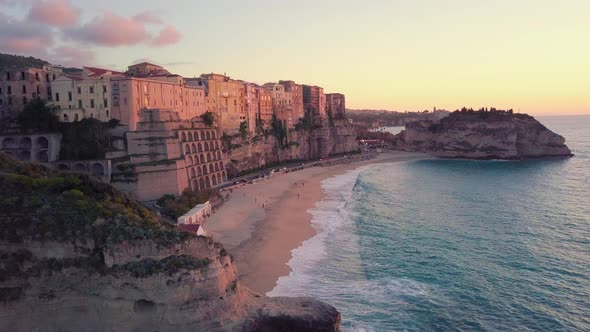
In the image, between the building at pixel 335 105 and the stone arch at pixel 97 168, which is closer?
the stone arch at pixel 97 168

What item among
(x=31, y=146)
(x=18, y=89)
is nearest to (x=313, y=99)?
(x=18, y=89)

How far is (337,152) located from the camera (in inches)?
4427

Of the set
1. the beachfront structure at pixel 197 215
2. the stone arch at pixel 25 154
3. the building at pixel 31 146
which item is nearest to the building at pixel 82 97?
the building at pixel 31 146

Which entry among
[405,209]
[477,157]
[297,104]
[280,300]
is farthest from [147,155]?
[477,157]

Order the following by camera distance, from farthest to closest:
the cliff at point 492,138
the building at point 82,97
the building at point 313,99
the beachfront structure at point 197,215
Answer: the building at point 313,99
the cliff at point 492,138
the building at point 82,97
the beachfront structure at point 197,215

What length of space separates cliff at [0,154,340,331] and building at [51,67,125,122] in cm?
3512

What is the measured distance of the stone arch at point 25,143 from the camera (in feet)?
163

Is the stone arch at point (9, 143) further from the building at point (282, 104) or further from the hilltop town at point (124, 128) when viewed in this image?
the building at point (282, 104)

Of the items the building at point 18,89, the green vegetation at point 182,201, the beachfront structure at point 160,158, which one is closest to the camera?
the green vegetation at point 182,201

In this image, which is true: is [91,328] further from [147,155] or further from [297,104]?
[297,104]

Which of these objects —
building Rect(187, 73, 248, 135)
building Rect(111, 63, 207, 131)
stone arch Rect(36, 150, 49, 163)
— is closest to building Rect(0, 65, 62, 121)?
stone arch Rect(36, 150, 49, 163)

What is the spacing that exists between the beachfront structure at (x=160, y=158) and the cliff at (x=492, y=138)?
255 ft

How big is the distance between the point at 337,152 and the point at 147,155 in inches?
2654

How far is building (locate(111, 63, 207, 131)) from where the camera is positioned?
51781mm
